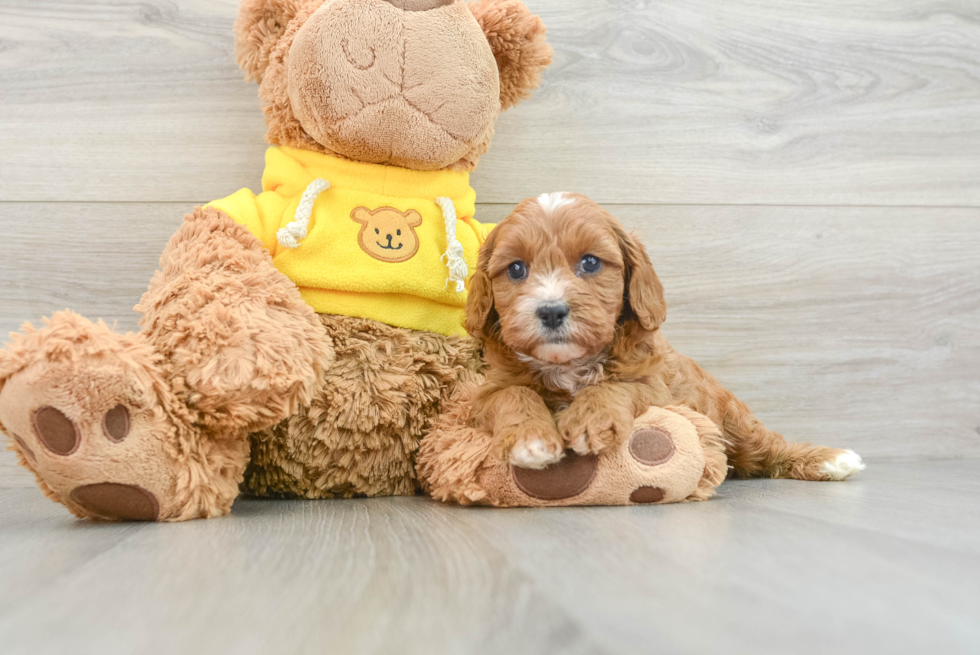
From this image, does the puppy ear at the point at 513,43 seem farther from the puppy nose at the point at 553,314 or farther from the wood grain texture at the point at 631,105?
the puppy nose at the point at 553,314

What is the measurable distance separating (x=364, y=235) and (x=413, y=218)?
12 centimetres

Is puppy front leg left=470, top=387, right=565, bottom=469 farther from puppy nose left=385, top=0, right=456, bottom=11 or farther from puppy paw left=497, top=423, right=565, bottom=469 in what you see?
puppy nose left=385, top=0, right=456, bottom=11

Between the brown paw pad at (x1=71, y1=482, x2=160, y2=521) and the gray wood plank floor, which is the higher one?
the gray wood plank floor

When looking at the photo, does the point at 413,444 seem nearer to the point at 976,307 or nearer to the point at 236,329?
the point at 236,329

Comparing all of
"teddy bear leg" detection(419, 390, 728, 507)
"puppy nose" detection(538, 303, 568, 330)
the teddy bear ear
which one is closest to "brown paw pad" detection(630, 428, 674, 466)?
"teddy bear leg" detection(419, 390, 728, 507)

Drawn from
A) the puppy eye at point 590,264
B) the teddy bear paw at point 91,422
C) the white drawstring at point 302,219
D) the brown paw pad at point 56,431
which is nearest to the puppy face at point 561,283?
the puppy eye at point 590,264

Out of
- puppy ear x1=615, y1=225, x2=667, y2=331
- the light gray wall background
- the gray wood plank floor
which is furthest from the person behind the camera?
the light gray wall background

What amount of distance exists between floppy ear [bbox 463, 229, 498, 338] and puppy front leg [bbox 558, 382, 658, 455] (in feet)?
0.83

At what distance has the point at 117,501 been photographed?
3.91ft

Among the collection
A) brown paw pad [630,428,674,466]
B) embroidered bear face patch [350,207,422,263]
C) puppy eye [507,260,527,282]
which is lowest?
brown paw pad [630,428,674,466]

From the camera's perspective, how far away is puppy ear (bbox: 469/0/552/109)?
1.68 m

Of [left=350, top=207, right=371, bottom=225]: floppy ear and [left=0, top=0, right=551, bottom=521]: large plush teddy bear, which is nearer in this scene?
[left=0, top=0, right=551, bottom=521]: large plush teddy bear

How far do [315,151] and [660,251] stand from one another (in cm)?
105

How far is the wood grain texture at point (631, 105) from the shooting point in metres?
1.95
